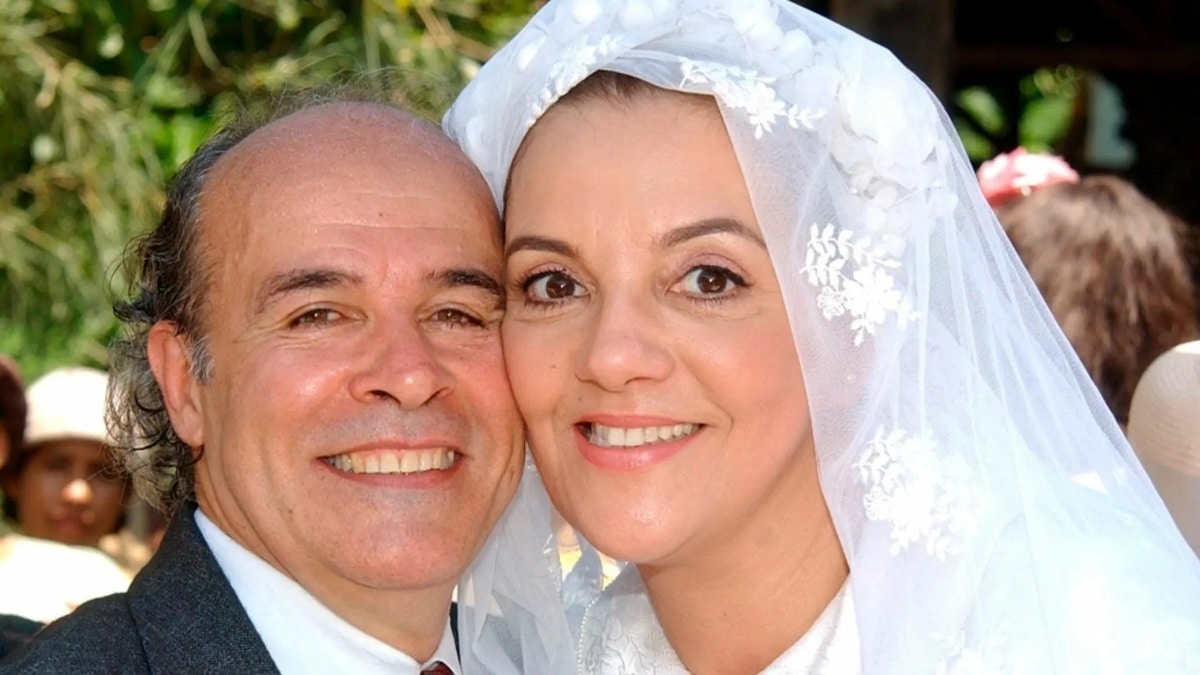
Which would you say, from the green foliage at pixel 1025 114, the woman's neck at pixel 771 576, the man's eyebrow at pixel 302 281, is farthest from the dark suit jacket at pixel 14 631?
the green foliage at pixel 1025 114

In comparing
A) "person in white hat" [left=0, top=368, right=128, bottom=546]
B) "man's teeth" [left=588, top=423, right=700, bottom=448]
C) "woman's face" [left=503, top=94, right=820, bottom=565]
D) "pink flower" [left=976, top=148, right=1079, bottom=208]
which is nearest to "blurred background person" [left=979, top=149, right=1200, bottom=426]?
"pink flower" [left=976, top=148, right=1079, bottom=208]

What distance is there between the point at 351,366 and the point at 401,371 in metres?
0.09

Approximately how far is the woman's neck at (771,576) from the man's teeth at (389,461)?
0.48 metres

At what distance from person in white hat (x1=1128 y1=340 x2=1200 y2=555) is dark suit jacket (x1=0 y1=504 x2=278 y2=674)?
1951mm

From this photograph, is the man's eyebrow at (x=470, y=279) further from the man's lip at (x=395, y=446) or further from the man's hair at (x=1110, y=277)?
the man's hair at (x=1110, y=277)

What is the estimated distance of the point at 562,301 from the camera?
2.99 metres

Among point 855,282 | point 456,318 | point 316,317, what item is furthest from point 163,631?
point 855,282

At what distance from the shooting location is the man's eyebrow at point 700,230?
9.25 feet

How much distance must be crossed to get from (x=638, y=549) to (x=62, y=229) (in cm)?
486

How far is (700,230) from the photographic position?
2820 millimetres

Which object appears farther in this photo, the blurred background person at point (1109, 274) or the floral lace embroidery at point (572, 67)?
the blurred background person at point (1109, 274)

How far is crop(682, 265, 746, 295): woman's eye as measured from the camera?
2.85m

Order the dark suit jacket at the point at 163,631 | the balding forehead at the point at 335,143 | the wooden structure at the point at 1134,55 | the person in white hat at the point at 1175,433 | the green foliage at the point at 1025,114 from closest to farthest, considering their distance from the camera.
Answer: the dark suit jacket at the point at 163,631 → the balding forehead at the point at 335,143 → the person in white hat at the point at 1175,433 → the wooden structure at the point at 1134,55 → the green foliage at the point at 1025,114

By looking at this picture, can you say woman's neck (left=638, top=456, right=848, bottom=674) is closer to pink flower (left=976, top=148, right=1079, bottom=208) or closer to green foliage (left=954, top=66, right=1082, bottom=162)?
pink flower (left=976, top=148, right=1079, bottom=208)
